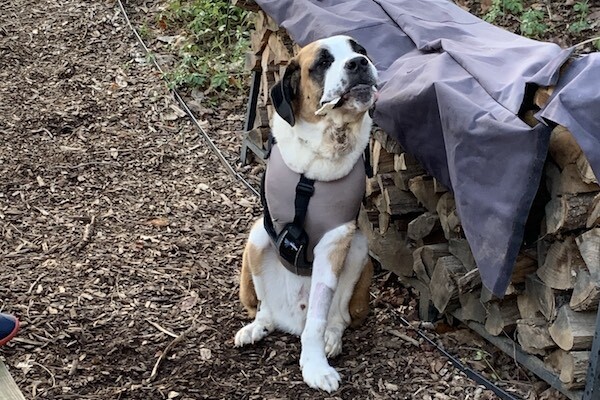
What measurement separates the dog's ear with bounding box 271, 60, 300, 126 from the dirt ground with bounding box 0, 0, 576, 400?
1.02 m

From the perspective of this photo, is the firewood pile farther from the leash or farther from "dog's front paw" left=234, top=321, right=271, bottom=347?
"dog's front paw" left=234, top=321, right=271, bottom=347

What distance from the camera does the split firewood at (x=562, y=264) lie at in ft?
9.81

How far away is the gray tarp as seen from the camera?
8.95 feet

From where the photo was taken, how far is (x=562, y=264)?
9.98 feet

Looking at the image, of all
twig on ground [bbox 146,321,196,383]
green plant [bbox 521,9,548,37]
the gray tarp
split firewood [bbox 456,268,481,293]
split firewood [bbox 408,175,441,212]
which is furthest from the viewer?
green plant [bbox 521,9,548,37]

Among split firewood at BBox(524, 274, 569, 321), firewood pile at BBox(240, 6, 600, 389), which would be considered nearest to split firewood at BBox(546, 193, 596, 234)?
firewood pile at BBox(240, 6, 600, 389)

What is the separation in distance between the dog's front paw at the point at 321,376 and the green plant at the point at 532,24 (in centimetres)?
324

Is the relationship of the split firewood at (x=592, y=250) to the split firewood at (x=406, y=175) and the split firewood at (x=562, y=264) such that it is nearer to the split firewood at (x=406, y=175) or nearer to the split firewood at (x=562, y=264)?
the split firewood at (x=562, y=264)

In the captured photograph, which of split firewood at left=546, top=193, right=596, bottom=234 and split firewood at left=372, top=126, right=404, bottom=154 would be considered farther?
split firewood at left=372, top=126, right=404, bottom=154

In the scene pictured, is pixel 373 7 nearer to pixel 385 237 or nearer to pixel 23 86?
pixel 385 237

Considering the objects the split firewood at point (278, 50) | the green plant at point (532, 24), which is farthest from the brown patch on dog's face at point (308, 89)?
the green plant at point (532, 24)

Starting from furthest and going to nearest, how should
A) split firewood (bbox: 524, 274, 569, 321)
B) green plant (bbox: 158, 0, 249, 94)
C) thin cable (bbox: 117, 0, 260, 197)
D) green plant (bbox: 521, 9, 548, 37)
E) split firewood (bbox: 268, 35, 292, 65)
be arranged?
1. green plant (bbox: 158, 0, 249, 94)
2. green plant (bbox: 521, 9, 548, 37)
3. thin cable (bbox: 117, 0, 260, 197)
4. split firewood (bbox: 268, 35, 292, 65)
5. split firewood (bbox: 524, 274, 569, 321)

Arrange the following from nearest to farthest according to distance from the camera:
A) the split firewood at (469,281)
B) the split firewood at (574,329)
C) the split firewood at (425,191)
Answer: the split firewood at (574,329), the split firewood at (469,281), the split firewood at (425,191)

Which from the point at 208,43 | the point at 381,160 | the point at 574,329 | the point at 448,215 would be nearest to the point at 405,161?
the point at 381,160
